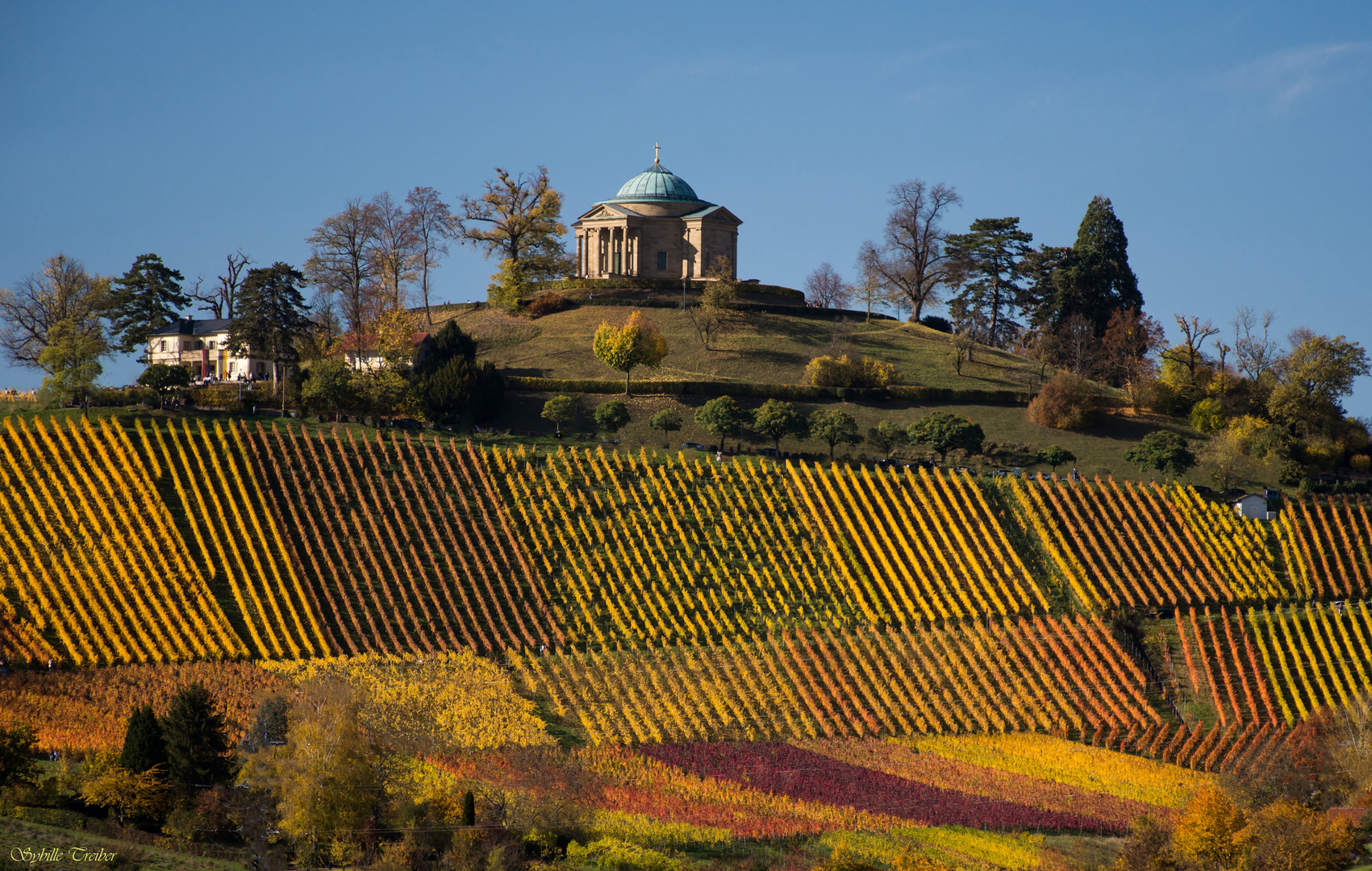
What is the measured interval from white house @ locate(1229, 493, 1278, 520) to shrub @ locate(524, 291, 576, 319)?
46556mm

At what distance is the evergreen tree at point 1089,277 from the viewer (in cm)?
8025

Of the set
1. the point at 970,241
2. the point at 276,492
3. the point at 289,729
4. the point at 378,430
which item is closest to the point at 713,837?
the point at 289,729

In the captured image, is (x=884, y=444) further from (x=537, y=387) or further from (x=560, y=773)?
(x=560, y=773)

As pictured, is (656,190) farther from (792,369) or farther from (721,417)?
(721,417)

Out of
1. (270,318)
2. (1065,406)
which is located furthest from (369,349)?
(1065,406)

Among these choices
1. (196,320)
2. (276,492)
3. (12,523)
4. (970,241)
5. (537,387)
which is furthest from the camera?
(970,241)

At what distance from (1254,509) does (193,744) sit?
126 feet

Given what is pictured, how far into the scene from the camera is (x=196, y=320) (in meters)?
72.7

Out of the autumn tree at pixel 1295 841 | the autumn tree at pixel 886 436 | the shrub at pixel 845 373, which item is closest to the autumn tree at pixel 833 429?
the autumn tree at pixel 886 436

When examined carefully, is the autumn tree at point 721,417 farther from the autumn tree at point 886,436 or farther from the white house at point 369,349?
the white house at point 369,349

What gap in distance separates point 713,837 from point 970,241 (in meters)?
63.9

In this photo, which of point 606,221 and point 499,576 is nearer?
point 499,576

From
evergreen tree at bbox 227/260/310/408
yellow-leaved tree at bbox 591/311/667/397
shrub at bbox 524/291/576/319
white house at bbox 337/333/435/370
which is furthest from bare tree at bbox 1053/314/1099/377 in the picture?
evergreen tree at bbox 227/260/310/408

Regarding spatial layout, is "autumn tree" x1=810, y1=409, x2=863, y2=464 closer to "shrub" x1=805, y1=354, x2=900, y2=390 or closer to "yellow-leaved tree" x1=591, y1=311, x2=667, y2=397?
"shrub" x1=805, y1=354, x2=900, y2=390
